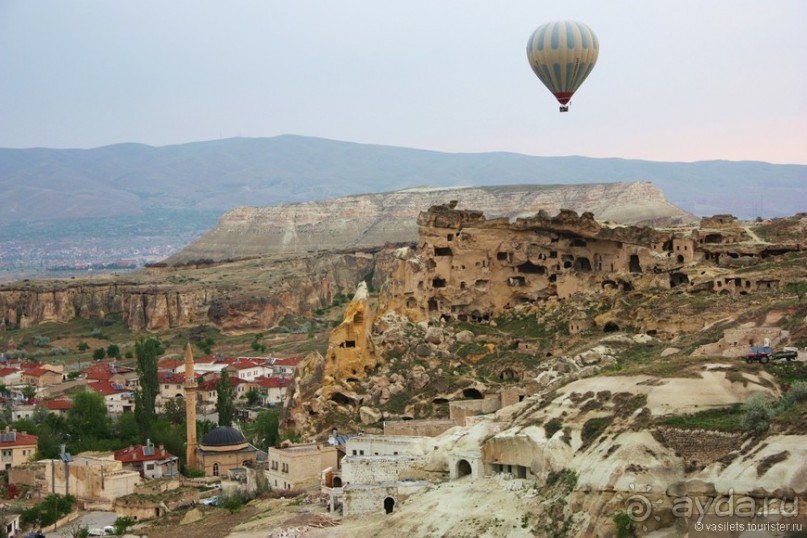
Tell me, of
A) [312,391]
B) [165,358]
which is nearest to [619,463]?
[312,391]

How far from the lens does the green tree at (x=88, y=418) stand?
61781 mm

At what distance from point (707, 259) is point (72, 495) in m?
25.1

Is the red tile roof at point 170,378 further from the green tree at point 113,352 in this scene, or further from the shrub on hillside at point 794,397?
the shrub on hillside at point 794,397

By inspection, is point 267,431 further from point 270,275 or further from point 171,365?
point 270,275

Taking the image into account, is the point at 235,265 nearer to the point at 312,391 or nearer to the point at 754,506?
the point at 312,391

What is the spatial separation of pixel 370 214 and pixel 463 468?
136627 mm

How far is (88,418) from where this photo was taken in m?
62.8

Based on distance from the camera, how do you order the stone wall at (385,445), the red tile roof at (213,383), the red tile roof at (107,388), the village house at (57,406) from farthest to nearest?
the red tile roof at (213,383), the red tile roof at (107,388), the village house at (57,406), the stone wall at (385,445)

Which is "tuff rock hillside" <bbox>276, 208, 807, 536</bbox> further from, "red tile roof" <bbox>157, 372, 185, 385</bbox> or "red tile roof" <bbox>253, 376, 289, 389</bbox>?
"red tile roof" <bbox>157, 372, 185, 385</bbox>

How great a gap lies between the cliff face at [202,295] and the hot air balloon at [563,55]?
5032 centimetres

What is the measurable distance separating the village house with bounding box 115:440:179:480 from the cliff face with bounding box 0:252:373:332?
48531 millimetres

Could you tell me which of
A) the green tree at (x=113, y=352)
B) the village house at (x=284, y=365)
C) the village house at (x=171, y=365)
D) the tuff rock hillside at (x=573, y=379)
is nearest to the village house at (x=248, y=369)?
the village house at (x=284, y=365)

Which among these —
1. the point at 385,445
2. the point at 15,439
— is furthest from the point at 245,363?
the point at 385,445

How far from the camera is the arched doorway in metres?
39.9
